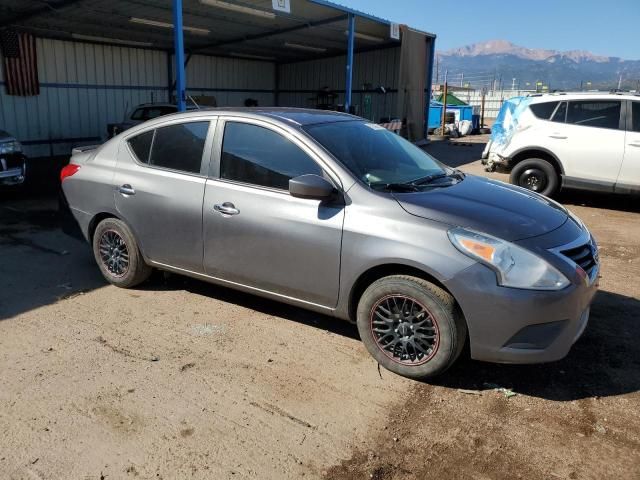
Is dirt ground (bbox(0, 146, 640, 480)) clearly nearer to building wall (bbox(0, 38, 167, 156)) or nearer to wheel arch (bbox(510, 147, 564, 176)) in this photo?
wheel arch (bbox(510, 147, 564, 176))

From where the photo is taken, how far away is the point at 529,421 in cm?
305

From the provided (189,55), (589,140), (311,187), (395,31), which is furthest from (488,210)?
(189,55)

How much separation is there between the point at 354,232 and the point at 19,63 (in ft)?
50.1

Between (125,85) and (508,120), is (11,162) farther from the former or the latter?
(125,85)

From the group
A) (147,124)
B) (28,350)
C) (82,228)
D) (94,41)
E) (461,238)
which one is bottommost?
(28,350)

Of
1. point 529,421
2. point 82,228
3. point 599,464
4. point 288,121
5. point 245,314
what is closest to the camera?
point 599,464

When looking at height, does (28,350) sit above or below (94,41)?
below

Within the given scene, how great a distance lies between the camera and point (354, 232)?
3.44 meters

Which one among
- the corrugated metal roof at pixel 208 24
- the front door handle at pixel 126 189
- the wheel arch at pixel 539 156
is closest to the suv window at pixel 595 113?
the wheel arch at pixel 539 156

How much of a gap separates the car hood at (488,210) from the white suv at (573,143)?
5.50 meters

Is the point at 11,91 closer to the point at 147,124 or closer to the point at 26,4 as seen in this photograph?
the point at 26,4

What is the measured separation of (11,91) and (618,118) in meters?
15.0

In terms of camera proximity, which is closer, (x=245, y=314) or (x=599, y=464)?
(x=599, y=464)

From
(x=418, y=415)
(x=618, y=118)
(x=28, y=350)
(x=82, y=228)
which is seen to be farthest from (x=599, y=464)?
(x=618, y=118)
